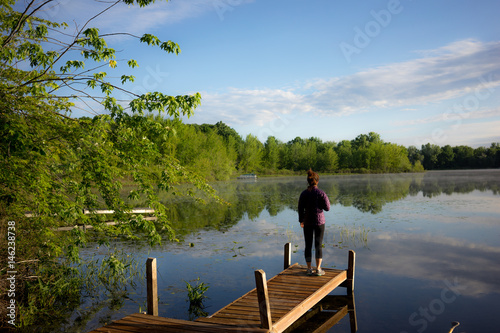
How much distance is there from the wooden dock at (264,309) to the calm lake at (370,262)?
107 centimetres

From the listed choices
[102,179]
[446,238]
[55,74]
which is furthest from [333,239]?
[55,74]

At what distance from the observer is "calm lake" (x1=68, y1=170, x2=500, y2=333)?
29.8ft

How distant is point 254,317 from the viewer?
6.90m

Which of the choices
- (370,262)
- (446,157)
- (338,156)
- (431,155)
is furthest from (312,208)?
(446,157)

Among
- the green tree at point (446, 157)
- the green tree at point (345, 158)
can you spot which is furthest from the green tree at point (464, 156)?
the green tree at point (345, 158)

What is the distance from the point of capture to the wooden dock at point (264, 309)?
605 centimetres

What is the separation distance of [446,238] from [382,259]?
531cm

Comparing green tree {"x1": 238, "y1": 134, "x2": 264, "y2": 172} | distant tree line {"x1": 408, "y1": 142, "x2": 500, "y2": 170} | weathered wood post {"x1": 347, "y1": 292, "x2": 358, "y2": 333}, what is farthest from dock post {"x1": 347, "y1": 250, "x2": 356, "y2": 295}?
distant tree line {"x1": 408, "y1": 142, "x2": 500, "y2": 170}

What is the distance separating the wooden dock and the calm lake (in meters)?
1.07

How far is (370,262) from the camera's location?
44.2 ft

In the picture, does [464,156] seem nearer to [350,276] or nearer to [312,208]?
[350,276]

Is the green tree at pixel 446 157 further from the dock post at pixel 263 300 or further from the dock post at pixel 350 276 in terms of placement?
the dock post at pixel 263 300

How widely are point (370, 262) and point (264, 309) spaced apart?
8.48 meters

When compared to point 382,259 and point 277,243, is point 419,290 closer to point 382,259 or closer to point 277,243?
point 382,259
